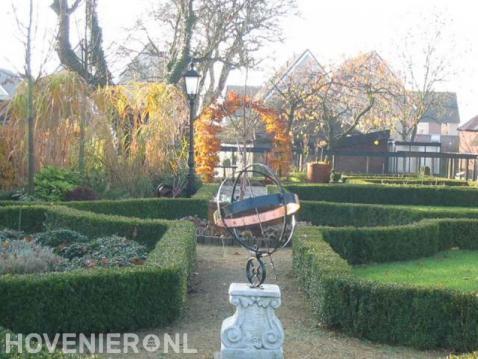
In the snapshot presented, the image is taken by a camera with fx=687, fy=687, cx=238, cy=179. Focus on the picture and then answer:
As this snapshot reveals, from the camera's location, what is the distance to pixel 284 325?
644cm

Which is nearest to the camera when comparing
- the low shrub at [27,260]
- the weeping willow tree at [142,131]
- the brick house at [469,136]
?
the low shrub at [27,260]

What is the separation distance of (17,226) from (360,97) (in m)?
26.0

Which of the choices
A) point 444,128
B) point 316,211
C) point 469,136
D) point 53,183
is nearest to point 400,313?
point 316,211

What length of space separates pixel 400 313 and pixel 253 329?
5.15ft

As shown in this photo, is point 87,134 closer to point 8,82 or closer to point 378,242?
point 8,82

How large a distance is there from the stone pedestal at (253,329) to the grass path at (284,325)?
441 mm

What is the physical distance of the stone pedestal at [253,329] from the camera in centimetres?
505

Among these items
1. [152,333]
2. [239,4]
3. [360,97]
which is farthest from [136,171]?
[360,97]

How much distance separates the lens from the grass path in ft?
18.5

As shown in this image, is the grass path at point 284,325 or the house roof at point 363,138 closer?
the grass path at point 284,325

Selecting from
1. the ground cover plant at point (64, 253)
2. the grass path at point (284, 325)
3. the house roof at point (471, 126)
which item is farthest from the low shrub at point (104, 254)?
the house roof at point (471, 126)

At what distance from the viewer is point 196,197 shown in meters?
14.0

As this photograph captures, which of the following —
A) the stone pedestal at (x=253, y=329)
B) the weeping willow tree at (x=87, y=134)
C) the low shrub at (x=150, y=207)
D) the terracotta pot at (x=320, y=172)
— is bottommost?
the stone pedestal at (x=253, y=329)

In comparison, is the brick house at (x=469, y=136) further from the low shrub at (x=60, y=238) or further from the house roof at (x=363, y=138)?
the low shrub at (x=60, y=238)
